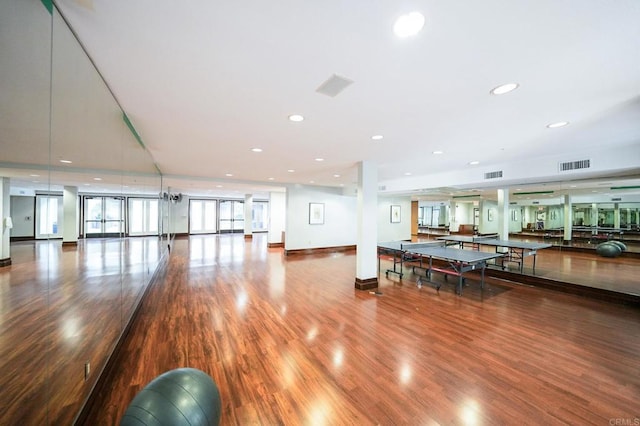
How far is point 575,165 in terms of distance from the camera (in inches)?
176

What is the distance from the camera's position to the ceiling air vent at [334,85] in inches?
80.1

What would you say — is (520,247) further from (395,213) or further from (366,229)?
(395,213)

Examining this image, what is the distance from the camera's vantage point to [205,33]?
1524 millimetres

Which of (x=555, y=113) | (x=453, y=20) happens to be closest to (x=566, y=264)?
(x=555, y=113)

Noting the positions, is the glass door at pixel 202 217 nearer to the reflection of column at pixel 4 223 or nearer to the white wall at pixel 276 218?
the white wall at pixel 276 218

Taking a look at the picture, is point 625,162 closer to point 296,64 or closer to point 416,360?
point 416,360

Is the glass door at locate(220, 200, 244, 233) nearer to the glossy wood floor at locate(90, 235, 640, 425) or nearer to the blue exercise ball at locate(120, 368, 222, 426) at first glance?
the glossy wood floor at locate(90, 235, 640, 425)

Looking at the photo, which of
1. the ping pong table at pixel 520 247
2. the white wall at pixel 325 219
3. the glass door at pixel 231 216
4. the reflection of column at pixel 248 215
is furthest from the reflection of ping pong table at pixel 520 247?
the glass door at pixel 231 216

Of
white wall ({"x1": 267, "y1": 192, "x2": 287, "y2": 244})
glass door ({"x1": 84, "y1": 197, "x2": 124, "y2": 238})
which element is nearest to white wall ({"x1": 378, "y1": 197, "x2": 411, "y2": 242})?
white wall ({"x1": 267, "y1": 192, "x2": 287, "y2": 244})

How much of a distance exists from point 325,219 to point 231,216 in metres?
9.07

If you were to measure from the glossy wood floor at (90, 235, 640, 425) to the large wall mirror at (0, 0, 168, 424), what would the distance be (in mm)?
582

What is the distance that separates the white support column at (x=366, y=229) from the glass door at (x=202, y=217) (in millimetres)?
13398

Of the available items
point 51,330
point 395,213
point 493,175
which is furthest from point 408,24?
point 395,213

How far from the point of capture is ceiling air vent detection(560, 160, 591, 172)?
4.32 metres
